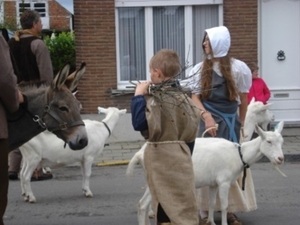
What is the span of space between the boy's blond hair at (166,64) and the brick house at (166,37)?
30.2 ft

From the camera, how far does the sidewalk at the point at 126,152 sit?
1328 cm

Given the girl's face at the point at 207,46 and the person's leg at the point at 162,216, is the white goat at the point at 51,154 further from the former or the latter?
the person's leg at the point at 162,216

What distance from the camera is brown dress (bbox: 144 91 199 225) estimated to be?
231 inches

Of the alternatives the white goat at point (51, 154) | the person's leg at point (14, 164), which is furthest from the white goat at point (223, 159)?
the person's leg at point (14, 164)

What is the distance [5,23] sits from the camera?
31.5m

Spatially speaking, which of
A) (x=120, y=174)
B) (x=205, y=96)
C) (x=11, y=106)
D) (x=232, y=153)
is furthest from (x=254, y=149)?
(x=120, y=174)

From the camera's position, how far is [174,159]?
234 inches

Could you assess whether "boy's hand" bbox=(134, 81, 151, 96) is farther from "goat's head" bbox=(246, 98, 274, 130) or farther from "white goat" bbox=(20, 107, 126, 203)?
"goat's head" bbox=(246, 98, 274, 130)

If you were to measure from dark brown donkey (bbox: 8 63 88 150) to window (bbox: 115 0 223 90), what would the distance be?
9490mm

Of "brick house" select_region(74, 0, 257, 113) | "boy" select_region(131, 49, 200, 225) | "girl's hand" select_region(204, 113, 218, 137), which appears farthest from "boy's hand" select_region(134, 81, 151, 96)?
"brick house" select_region(74, 0, 257, 113)

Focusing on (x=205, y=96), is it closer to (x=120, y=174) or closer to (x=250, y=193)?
(x=250, y=193)

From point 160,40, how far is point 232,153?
337 inches

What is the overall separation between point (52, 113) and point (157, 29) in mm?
10011

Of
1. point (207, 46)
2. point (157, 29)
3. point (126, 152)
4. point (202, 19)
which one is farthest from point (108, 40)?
point (207, 46)
